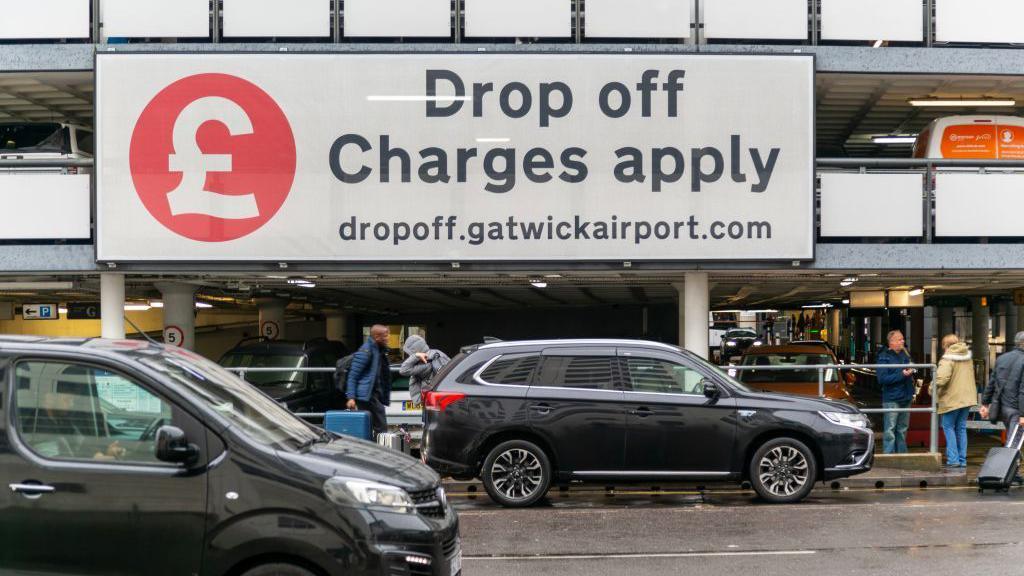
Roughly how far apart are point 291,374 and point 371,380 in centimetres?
337

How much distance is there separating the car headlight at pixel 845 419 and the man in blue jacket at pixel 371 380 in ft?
16.2

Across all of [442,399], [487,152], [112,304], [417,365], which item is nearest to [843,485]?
[442,399]

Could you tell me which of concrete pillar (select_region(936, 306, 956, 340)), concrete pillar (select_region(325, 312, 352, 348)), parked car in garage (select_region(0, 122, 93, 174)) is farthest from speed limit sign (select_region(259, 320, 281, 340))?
concrete pillar (select_region(936, 306, 956, 340))

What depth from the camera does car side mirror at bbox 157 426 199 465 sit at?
5.29 metres

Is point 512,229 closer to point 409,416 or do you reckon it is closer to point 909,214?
point 409,416

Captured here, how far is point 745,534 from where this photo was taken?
31.2ft

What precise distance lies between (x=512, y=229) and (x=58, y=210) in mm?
6200

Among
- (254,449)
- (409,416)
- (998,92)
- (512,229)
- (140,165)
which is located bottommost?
(409,416)

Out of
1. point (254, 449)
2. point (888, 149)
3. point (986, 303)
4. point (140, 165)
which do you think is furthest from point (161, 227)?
point (986, 303)

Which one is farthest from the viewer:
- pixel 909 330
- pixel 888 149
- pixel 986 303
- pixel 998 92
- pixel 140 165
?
pixel 909 330

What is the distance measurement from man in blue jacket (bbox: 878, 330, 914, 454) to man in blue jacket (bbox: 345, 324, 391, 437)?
6416 mm

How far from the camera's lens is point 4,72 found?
14430 millimetres

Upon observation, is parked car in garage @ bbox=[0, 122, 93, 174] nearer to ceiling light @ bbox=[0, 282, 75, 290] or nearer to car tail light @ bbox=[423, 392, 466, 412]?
ceiling light @ bbox=[0, 282, 75, 290]

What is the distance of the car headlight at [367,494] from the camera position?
5488 mm
